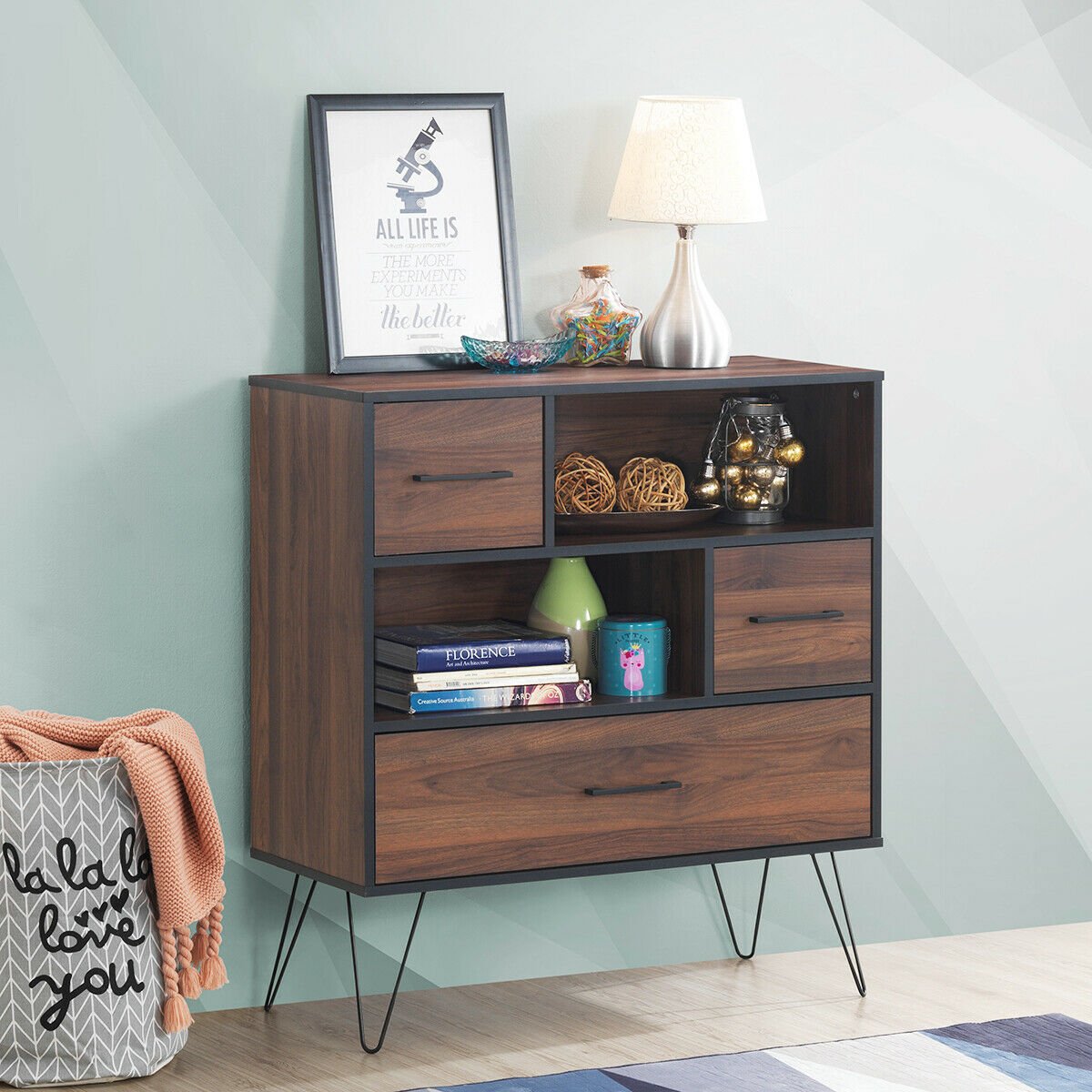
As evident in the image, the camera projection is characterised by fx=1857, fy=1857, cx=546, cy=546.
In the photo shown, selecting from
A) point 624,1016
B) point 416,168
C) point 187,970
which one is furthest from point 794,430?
point 187,970

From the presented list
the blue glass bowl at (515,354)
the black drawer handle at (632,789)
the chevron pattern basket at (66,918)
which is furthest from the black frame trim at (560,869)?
the blue glass bowl at (515,354)

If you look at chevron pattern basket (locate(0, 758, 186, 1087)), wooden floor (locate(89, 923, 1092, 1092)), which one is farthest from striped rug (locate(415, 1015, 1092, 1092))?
chevron pattern basket (locate(0, 758, 186, 1087))

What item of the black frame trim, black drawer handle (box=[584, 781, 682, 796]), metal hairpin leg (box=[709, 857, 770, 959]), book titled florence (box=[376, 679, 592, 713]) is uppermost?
book titled florence (box=[376, 679, 592, 713])

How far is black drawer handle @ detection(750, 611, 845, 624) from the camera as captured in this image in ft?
9.51

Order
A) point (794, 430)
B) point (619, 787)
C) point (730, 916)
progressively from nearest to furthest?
point (619, 787), point (794, 430), point (730, 916)

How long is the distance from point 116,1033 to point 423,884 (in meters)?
0.48

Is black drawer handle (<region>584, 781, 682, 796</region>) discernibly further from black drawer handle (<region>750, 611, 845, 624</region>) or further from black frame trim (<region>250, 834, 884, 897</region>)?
black drawer handle (<region>750, 611, 845, 624</region>)

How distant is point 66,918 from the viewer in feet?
8.58

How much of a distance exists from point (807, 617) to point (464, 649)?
56 cm

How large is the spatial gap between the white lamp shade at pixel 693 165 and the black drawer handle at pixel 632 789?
898 mm

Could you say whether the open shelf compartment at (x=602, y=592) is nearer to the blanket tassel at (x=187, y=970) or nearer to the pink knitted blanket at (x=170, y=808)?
the pink knitted blanket at (x=170, y=808)

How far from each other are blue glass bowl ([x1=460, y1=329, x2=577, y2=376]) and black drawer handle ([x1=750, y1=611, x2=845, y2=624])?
1.69ft

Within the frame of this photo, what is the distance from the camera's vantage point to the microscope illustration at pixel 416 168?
2.98 meters

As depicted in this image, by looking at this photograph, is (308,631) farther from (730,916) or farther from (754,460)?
(730,916)
